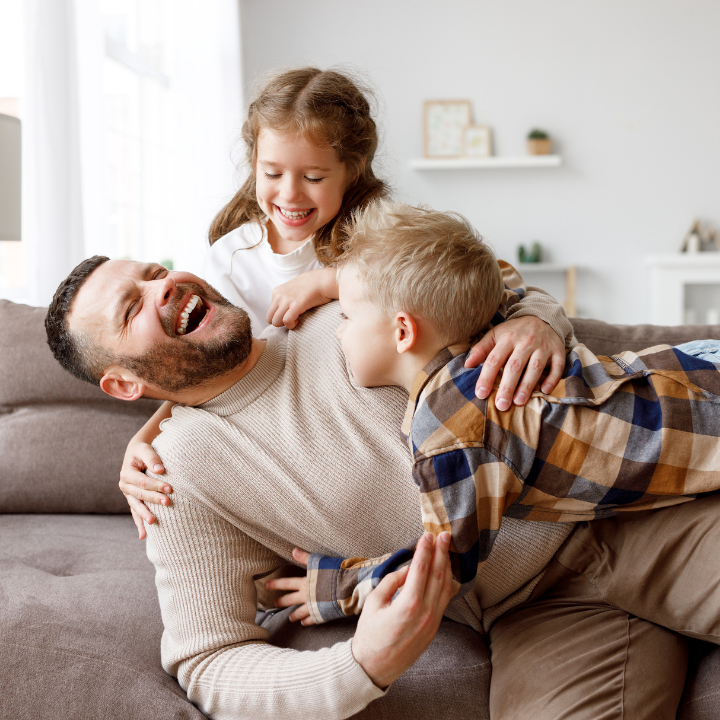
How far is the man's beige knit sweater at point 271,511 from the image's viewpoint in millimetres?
1123

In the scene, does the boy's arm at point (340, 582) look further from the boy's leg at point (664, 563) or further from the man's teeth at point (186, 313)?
the man's teeth at point (186, 313)

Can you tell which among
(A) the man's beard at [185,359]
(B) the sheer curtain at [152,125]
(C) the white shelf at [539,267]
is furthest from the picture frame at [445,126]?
(A) the man's beard at [185,359]

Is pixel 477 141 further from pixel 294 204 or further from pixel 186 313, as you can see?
pixel 186 313

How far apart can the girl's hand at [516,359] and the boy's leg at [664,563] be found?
0.99ft

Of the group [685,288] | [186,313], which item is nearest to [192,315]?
[186,313]

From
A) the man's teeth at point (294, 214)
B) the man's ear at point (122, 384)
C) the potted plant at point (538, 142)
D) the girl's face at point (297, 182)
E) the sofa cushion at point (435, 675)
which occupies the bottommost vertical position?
the sofa cushion at point (435, 675)

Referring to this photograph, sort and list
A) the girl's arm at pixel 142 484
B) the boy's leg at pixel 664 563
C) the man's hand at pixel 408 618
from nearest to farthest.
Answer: the man's hand at pixel 408 618
the boy's leg at pixel 664 563
the girl's arm at pixel 142 484

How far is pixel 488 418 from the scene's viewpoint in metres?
1.05

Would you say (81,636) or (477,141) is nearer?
(81,636)

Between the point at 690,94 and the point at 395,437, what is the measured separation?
4.97 metres

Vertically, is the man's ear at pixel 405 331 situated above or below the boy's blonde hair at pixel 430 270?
below

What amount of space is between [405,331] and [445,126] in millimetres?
4509

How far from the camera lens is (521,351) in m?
1.11

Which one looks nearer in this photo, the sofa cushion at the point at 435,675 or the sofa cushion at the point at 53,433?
the sofa cushion at the point at 435,675
